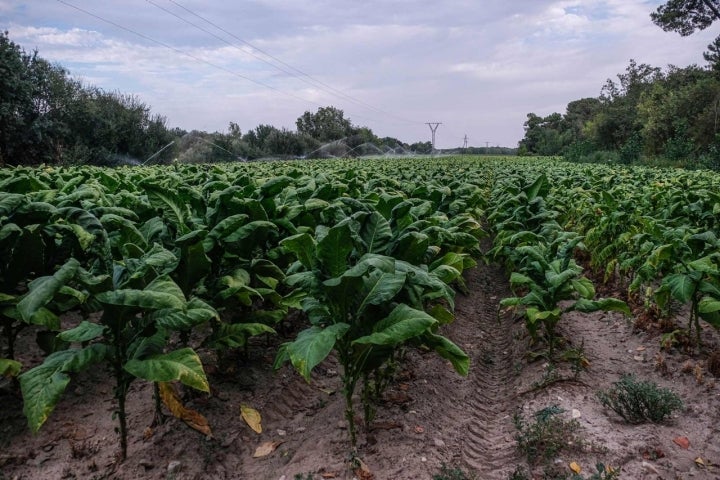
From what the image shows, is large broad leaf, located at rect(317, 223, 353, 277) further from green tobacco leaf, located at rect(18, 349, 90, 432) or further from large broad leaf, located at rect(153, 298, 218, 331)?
green tobacco leaf, located at rect(18, 349, 90, 432)

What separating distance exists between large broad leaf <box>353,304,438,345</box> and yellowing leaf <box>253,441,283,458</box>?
123 centimetres

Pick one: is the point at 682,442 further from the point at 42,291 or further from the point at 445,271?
the point at 42,291

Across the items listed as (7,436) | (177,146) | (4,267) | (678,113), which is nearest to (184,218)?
(4,267)

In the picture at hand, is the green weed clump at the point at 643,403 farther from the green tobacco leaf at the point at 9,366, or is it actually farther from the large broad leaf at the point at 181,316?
the green tobacco leaf at the point at 9,366

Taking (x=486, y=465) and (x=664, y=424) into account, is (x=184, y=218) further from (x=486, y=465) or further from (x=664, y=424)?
(x=664, y=424)

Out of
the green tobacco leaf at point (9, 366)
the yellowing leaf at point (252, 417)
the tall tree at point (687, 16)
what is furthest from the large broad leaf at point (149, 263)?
the tall tree at point (687, 16)

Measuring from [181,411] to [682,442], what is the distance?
3120 millimetres

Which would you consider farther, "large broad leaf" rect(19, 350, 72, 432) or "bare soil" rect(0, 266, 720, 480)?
"bare soil" rect(0, 266, 720, 480)

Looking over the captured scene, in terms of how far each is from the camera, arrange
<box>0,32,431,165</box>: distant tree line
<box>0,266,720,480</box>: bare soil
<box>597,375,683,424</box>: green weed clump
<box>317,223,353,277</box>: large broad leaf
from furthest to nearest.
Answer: <box>0,32,431,165</box>: distant tree line < <box>597,375,683,424</box>: green weed clump < <box>0,266,720,480</box>: bare soil < <box>317,223,353,277</box>: large broad leaf

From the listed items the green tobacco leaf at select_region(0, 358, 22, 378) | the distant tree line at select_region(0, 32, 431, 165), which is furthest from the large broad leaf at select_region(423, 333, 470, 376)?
the distant tree line at select_region(0, 32, 431, 165)

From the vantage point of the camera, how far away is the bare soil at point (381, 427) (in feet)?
10.1

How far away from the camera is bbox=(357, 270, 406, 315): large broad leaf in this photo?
2.73 meters

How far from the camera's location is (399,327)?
102 inches

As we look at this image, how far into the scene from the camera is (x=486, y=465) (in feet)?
10.4
